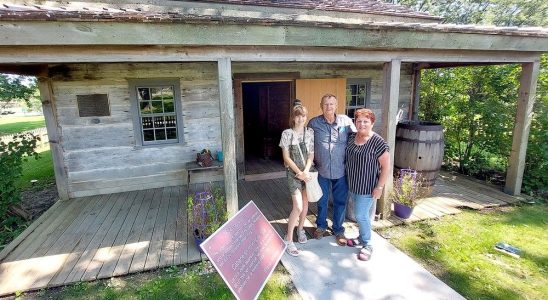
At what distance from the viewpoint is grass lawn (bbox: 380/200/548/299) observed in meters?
2.71

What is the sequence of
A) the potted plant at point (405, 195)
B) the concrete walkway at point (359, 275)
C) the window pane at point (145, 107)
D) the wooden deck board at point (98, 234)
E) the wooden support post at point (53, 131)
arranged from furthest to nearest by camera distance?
the window pane at point (145, 107) → the wooden support post at point (53, 131) → the potted plant at point (405, 195) → the wooden deck board at point (98, 234) → the concrete walkway at point (359, 275)

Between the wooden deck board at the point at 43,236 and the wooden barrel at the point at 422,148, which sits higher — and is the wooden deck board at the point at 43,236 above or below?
below

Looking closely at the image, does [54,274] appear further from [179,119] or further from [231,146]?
[179,119]

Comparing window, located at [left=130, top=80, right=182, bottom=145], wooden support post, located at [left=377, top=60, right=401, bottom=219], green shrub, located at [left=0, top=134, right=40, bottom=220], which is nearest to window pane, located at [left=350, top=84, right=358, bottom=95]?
wooden support post, located at [left=377, top=60, right=401, bottom=219]

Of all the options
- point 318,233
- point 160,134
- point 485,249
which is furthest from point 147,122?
point 485,249

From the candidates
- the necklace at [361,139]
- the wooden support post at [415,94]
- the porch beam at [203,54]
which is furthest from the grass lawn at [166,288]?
the wooden support post at [415,94]

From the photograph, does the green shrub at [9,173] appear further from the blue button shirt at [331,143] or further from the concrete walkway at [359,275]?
the blue button shirt at [331,143]

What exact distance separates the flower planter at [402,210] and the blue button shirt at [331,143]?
141cm

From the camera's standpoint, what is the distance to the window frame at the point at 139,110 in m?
5.12

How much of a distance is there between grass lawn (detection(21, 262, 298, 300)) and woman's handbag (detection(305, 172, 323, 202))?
0.84 meters

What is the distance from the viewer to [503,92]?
215 inches

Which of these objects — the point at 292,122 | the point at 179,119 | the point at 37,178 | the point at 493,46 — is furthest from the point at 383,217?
the point at 37,178

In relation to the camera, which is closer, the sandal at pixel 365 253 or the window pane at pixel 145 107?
the sandal at pixel 365 253

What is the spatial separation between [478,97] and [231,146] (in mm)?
5727
